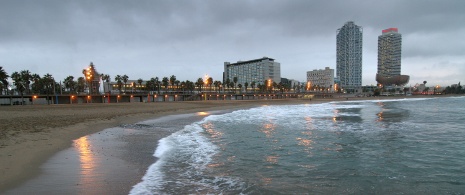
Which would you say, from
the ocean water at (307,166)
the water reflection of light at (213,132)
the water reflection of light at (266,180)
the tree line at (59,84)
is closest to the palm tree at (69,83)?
the tree line at (59,84)

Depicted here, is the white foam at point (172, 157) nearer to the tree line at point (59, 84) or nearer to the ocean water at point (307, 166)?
the ocean water at point (307, 166)

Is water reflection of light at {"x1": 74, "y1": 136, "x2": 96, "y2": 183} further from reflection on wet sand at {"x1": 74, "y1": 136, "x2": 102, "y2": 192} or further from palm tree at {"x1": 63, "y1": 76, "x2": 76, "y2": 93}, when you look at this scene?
palm tree at {"x1": 63, "y1": 76, "x2": 76, "y2": 93}

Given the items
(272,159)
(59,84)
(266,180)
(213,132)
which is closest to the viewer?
(266,180)

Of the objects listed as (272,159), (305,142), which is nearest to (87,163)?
(272,159)

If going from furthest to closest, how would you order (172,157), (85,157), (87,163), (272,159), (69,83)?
(69,83), (172,157), (272,159), (85,157), (87,163)

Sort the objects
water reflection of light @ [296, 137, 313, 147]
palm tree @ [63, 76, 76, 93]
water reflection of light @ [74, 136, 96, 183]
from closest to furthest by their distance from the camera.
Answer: water reflection of light @ [74, 136, 96, 183] → water reflection of light @ [296, 137, 313, 147] → palm tree @ [63, 76, 76, 93]

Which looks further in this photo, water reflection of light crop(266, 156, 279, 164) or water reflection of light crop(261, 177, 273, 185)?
water reflection of light crop(266, 156, 279, 164)

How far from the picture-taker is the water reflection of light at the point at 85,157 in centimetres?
762

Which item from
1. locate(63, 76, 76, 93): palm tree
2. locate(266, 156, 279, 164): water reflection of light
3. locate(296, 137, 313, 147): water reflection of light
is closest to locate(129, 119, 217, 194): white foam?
locate(266, 156, 279, 164): water reflection of light

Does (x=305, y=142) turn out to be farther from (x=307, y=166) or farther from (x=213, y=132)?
(x=213, y=132)

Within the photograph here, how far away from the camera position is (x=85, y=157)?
373 inches

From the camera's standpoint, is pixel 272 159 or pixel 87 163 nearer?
pixel 87 163

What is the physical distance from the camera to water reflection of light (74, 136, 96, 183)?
7.62m

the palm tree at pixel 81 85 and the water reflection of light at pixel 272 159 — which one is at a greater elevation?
the palm tree at pixel 81 85
